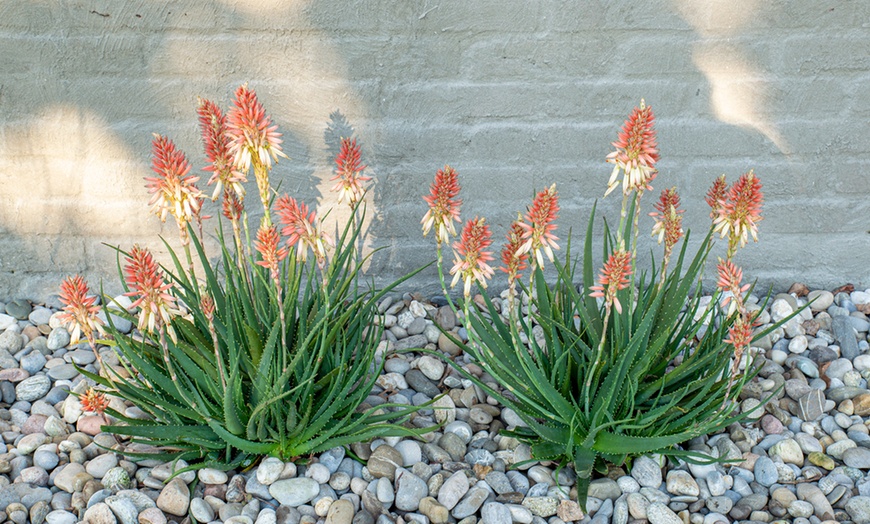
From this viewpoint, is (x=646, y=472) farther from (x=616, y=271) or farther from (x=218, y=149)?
(x=218, y=149)

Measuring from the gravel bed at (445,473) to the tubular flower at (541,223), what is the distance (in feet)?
2.17

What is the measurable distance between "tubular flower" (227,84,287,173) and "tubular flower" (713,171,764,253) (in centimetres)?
120

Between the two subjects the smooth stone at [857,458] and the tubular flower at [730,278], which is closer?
the tubular flower at [730,278]

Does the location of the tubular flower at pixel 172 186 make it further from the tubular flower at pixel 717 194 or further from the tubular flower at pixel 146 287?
the tubular flower at pixel 717 194

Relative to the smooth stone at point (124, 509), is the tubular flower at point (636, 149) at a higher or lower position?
higher

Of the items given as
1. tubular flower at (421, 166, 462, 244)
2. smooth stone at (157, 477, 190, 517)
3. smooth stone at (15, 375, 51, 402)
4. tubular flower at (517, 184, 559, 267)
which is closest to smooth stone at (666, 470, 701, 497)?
tubular flower at (517, 184, 559, 267)

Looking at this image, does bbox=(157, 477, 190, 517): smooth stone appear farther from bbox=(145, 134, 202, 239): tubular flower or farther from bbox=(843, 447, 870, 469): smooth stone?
bbox=(843, 447, 870, 469): smooth stone

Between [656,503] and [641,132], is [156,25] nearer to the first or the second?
[641,132]

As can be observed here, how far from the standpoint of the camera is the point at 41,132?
2.93m

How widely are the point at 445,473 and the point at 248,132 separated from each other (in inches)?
44.6

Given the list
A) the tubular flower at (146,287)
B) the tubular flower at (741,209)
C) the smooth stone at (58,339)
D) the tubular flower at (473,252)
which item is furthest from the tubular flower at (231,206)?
the tubular flower at (741,209)

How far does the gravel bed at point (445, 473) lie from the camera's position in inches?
88.1

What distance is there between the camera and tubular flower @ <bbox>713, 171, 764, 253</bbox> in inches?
83.4

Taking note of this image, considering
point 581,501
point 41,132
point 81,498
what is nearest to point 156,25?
point 41,132
